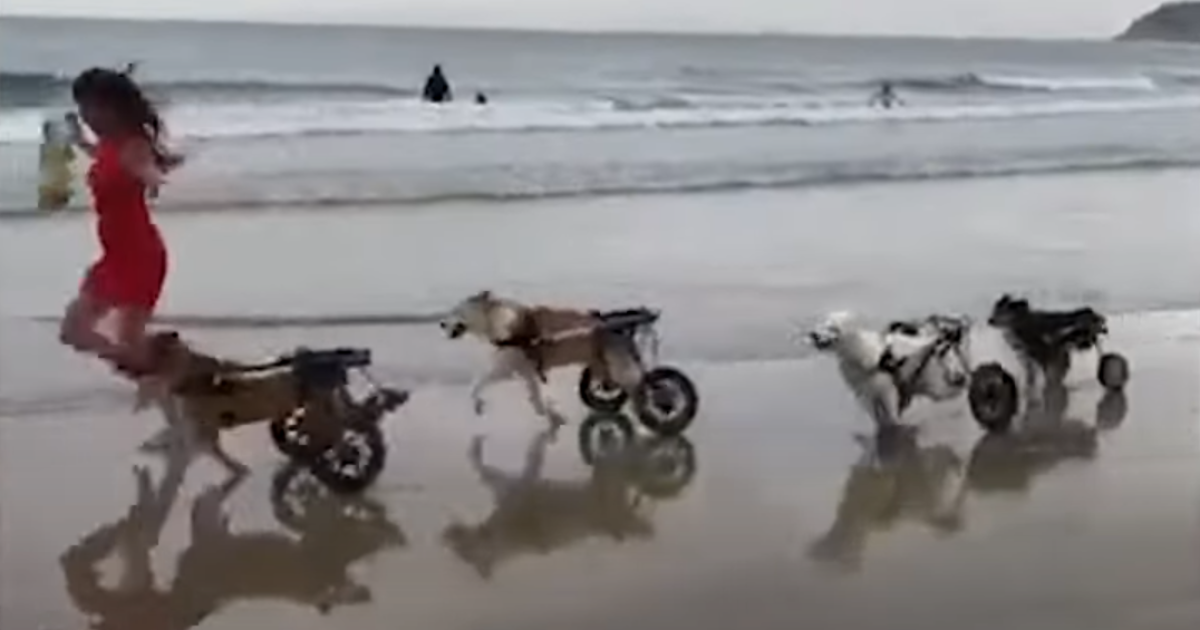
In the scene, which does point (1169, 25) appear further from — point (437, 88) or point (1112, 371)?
point (437, 88)

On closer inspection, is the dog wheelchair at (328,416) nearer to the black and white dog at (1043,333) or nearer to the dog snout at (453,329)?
the dog snout at (453,329)

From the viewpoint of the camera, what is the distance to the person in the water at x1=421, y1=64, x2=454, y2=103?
1181 millimetres

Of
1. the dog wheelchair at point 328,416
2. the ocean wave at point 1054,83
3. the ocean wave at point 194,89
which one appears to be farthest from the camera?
the ocean wave at point 1054,83

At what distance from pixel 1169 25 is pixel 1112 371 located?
23 cm

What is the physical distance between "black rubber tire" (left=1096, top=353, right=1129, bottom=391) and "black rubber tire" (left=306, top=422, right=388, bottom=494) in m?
0.48

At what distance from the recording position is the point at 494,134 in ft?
3.93

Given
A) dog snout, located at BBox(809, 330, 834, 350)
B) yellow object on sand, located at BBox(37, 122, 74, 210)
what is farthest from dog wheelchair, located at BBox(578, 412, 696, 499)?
yellow object on sand, located at BBox(37, 122, 74, 210)

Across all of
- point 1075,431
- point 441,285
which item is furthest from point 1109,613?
point 441,285

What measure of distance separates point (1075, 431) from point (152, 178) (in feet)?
2.04

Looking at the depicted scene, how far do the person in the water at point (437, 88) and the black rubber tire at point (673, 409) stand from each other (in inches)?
8.5

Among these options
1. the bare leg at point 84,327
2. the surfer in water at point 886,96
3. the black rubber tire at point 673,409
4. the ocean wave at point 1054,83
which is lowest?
the black rubber tire at point 673,409

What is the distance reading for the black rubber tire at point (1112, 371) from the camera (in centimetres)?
136

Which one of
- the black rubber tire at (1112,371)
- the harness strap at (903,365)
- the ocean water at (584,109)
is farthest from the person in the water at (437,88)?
the black rubber tire at (1112,371)

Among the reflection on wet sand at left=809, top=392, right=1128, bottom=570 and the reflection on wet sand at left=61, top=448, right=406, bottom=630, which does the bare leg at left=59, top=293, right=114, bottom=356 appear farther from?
the reflection on wet sand at left=809, top=392, right=1128, bottom=570
